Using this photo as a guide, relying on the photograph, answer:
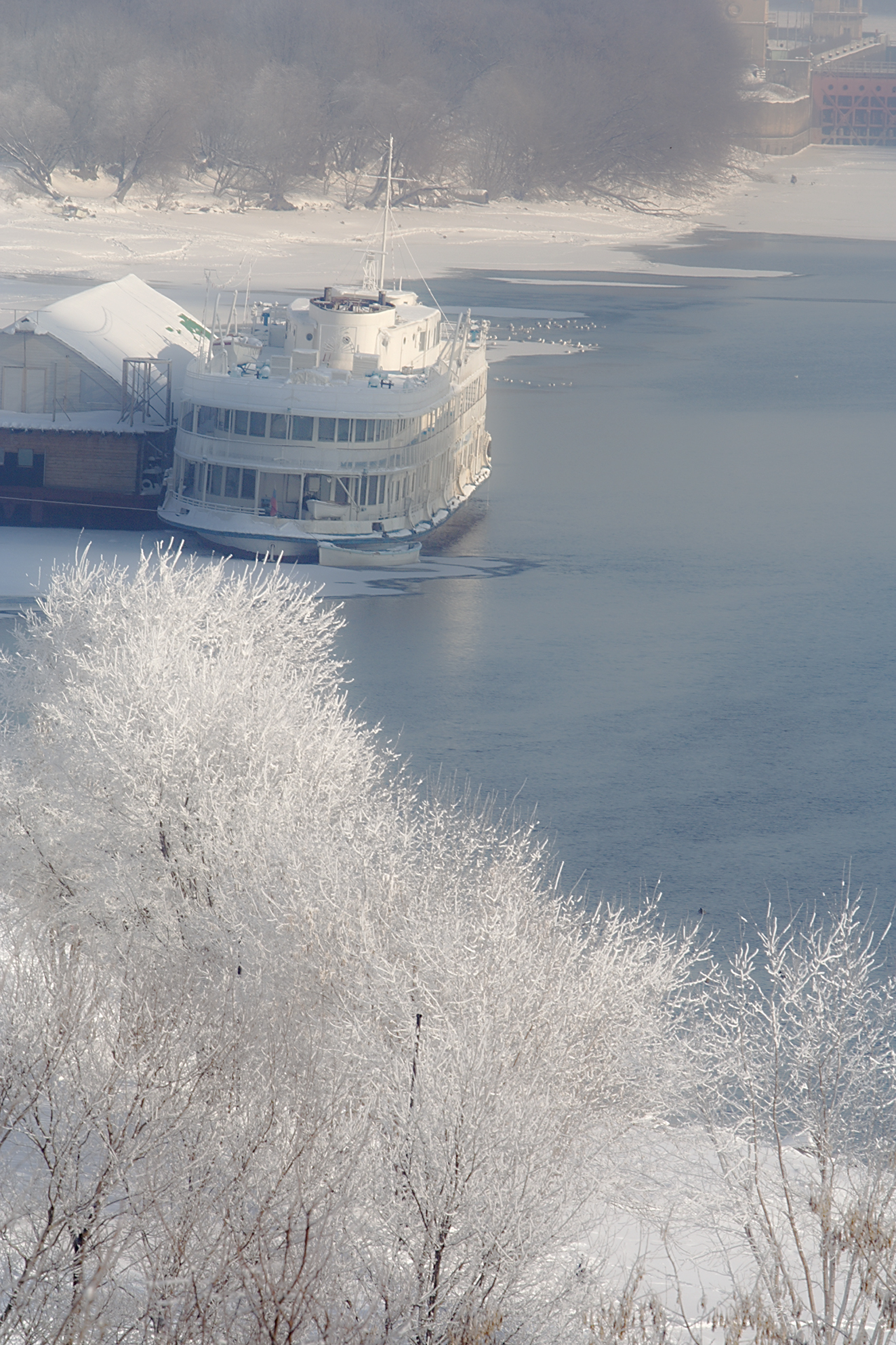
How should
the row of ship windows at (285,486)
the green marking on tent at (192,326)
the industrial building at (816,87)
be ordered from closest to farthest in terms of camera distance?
the row of ship windows at (285,486), the green marking on tent at (192,326), the industrial building at (816,87)

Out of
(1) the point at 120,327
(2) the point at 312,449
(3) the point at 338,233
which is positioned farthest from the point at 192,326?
(3) the point at 338,233

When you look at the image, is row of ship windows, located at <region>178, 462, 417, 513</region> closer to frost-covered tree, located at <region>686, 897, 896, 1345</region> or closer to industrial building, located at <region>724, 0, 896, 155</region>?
frost-covered tree, located at <region>686, 897, 896, 1345</region>

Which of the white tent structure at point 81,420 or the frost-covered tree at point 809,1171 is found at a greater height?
the white tent structure at point 81,420

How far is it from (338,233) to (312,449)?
50702mm

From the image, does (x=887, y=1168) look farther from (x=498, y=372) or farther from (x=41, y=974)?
(x=498, y=372)

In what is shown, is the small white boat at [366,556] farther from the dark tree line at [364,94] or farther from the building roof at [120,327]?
the dark tree line at [364,94]

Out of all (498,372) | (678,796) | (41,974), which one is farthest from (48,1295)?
(498,372)

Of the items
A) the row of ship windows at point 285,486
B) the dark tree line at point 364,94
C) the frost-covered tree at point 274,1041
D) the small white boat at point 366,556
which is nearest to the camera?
the frost-covered tree at point 274,1041

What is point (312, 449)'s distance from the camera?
29125 millimetres

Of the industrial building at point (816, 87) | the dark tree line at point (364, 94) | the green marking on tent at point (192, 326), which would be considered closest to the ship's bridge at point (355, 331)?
the green marking on tent at point (192, 326)

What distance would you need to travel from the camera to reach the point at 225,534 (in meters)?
28.8

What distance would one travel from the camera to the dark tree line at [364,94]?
7669 centimetres

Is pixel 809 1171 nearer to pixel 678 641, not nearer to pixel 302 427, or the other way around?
pixel 678 641

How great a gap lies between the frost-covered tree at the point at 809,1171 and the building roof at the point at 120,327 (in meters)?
24.4
